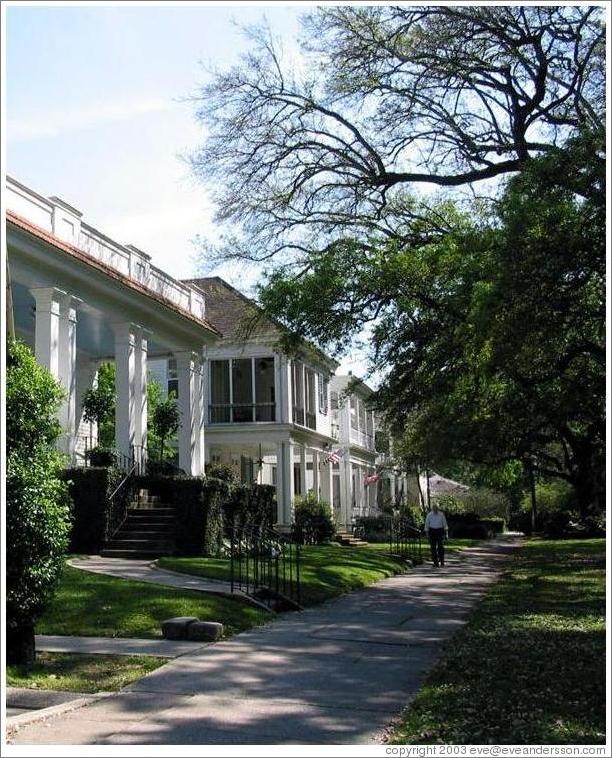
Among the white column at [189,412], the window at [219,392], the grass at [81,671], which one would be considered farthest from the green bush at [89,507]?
the window at [219,392]

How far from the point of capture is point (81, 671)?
27.0 ft

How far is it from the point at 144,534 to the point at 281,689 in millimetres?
12093

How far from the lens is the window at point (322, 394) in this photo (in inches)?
1602

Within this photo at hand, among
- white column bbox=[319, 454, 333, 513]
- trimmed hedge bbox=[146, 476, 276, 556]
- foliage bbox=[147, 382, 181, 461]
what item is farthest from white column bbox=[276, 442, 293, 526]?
trimmed hedge bbox=[146, 476, 276, 556]

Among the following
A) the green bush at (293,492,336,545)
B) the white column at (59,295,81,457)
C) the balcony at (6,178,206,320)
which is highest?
the balcony at (6,178,206,320)

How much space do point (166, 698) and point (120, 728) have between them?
891 millimetres

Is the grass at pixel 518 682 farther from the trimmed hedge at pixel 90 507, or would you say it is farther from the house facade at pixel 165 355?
the house facade at pixel 165 355

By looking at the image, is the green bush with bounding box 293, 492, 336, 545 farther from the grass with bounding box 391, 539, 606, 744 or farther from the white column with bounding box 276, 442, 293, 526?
the grass with bounding box 391, 539, 606, 744

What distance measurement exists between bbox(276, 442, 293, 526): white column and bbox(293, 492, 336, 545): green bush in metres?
0.36

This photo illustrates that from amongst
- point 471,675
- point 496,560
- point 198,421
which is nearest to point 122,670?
point 471,675

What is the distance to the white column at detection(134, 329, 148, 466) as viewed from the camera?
2194cm

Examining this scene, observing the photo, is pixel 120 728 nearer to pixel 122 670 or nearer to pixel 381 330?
pixel 122 670

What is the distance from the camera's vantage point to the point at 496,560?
26.7 m

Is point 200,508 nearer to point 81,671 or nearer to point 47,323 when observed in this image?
point 47,323
